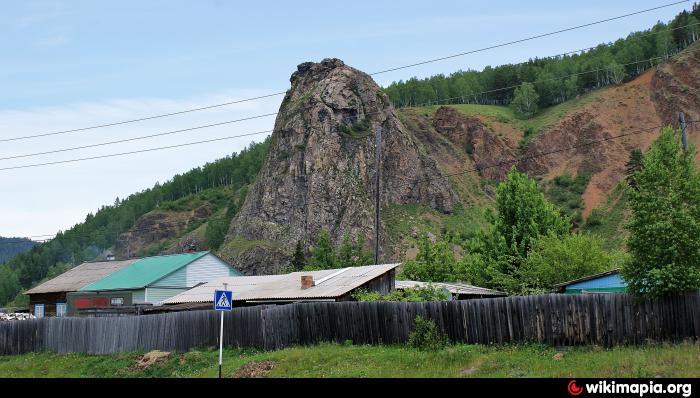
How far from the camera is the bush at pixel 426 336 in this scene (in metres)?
24.3

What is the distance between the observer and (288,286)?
1405 inches

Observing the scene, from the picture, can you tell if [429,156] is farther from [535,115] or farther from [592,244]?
[592,244]

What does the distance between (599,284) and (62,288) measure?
4296 cm

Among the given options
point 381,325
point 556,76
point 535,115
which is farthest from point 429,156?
point 381,325

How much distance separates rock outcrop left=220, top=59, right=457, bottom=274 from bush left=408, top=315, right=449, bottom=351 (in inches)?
2796

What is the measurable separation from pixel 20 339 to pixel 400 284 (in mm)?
20432

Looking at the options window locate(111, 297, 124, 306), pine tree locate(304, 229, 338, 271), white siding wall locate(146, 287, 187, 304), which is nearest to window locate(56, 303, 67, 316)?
window locate(111, 297, 124, 306)

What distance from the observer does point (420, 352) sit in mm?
23984

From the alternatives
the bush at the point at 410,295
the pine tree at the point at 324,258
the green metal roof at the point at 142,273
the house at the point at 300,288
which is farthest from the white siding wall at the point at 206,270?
the bush at the point at 410,295

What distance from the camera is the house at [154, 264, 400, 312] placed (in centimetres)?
3212

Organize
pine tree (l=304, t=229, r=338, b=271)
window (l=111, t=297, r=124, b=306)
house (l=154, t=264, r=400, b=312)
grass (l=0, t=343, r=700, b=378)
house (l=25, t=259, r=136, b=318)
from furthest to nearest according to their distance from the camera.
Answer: pine tree (l=304, t=229, r=338, b=271), house (l=25, t=259, r=136, b=318), window (l=111, t=297, r=124, b=306), house (l=154, t=264, r=400, b=312), grass (l=0, t=343, r=700, b=378)

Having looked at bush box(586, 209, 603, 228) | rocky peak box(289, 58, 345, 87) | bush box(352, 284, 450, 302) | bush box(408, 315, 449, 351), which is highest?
rocky peak box(289, 58, 345, 87)

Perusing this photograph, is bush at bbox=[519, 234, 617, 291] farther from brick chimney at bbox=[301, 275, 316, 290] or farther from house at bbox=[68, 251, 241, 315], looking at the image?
house at bbox=[68, 251, 241, 315]
